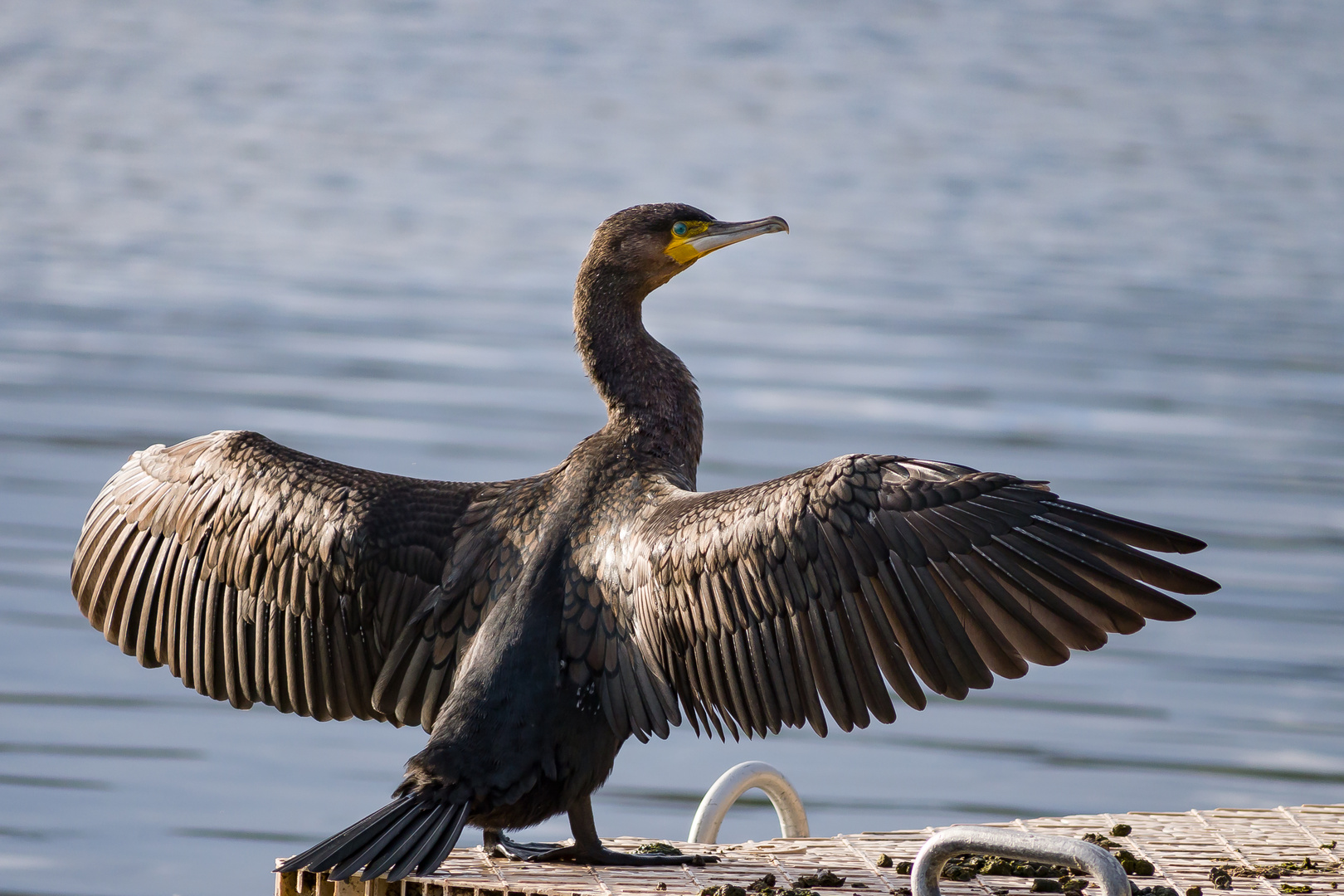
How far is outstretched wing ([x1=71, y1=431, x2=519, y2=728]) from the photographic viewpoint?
5039 mm

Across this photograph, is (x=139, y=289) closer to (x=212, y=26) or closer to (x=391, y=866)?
(x=391, y=866)

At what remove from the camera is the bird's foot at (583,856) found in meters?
4.72

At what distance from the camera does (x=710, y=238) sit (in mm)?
5746

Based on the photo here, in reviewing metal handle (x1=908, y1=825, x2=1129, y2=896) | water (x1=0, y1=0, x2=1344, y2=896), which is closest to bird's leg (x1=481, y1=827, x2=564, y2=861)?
metal handle (x1=908, y1=825, x2=1129, y2=896)

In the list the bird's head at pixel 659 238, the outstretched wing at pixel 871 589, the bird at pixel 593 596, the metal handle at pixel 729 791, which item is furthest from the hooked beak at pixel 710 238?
the metal handle at pixel 729 791

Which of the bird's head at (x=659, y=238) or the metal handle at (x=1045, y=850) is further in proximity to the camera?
the bird's head at (x=659, y=238)

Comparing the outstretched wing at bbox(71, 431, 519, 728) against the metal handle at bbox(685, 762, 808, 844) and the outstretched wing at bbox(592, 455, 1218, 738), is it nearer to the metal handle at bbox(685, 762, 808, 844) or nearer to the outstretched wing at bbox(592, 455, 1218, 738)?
the outstretched wing at bbox(592, 455, 1218, 738)

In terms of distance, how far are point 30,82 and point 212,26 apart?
6.26m

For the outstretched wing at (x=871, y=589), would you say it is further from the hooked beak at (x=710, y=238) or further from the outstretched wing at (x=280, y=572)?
the hooked beak at (x=710, y=238)

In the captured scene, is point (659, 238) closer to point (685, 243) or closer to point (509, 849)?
point (685, 243)

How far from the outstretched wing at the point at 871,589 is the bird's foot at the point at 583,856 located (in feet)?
1.06

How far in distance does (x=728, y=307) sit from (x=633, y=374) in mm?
11641

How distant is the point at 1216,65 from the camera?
29.5 m

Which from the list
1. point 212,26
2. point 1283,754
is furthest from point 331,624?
point 212,26
